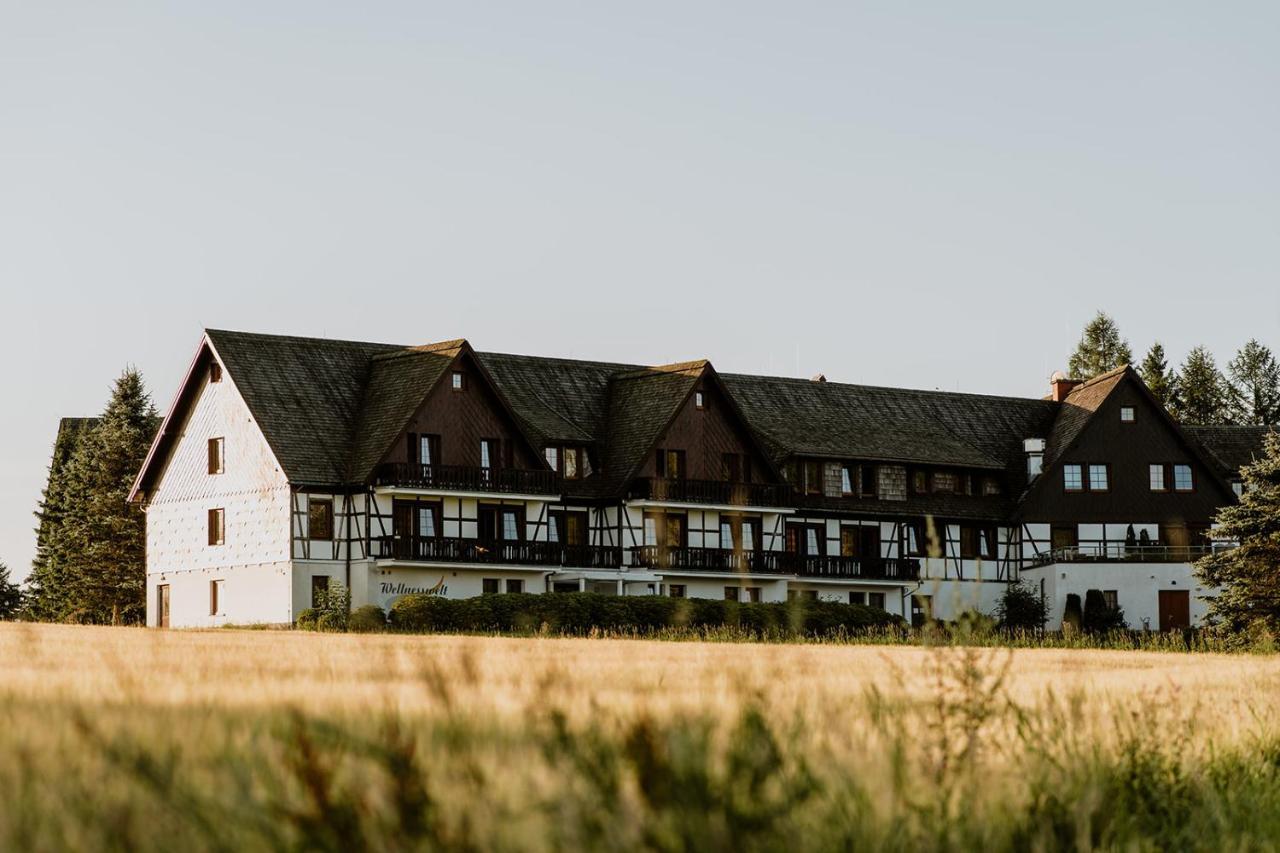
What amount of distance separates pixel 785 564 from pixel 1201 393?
171 ft

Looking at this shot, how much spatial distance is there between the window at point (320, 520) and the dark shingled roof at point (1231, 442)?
36.1 meters

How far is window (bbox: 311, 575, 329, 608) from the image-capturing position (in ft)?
198

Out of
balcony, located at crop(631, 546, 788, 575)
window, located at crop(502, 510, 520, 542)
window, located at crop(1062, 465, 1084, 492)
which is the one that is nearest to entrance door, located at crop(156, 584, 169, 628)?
window, located at crop(502, 510, 520, 542)

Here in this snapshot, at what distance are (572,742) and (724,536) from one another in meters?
62.3

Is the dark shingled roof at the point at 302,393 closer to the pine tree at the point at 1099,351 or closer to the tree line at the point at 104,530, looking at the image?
the tree line at the point at 104,530

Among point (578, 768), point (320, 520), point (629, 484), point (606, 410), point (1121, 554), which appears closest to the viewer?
point (578, 768)

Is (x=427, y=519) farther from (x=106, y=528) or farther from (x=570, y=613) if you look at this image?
(x=106, y=528)

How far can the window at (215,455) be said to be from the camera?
215 feet

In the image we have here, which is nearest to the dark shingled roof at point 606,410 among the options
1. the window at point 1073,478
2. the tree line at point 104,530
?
the window at point 1073,478

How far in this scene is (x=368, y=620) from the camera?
55719mm

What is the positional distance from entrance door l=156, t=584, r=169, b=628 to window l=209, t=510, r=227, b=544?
Result: 3188mm

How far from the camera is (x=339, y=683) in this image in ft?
44.8

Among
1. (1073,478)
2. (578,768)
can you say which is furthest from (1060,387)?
(578,768)

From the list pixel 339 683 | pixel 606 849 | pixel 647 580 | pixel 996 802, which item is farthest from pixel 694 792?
pixel 647 580
